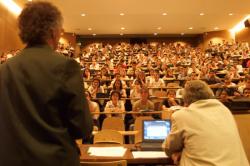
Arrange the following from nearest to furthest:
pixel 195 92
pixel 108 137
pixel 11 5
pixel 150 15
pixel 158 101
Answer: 1. pixel 195 92
2. pixel 108 137
3. pixel 158 101
4. pixel 11 5
5. pixel 150 15

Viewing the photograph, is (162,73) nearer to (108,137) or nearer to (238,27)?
(108,137)

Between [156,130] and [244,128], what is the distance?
80 cm

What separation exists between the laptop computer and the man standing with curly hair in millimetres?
1705

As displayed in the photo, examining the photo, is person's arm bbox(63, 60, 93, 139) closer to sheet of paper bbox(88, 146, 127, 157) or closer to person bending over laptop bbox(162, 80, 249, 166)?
person bending over laptop bbox(162, 80, 249, 166)

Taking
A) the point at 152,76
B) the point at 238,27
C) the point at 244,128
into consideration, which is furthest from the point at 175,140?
the point at 238,27

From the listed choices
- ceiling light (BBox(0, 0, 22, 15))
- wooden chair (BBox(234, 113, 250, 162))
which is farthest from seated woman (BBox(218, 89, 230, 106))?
ceiling light (BBox(0, 0, 22, 15))

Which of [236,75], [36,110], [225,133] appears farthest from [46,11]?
[236,75]

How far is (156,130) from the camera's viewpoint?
9.97 ft

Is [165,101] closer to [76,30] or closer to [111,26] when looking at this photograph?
[111,26]

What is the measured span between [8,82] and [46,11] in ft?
1.02

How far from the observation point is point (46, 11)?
1.37 m

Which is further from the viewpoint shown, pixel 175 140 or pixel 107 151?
pixel 107 151

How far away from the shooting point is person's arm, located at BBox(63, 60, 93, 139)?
1.28m

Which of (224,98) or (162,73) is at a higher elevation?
(162,73)
